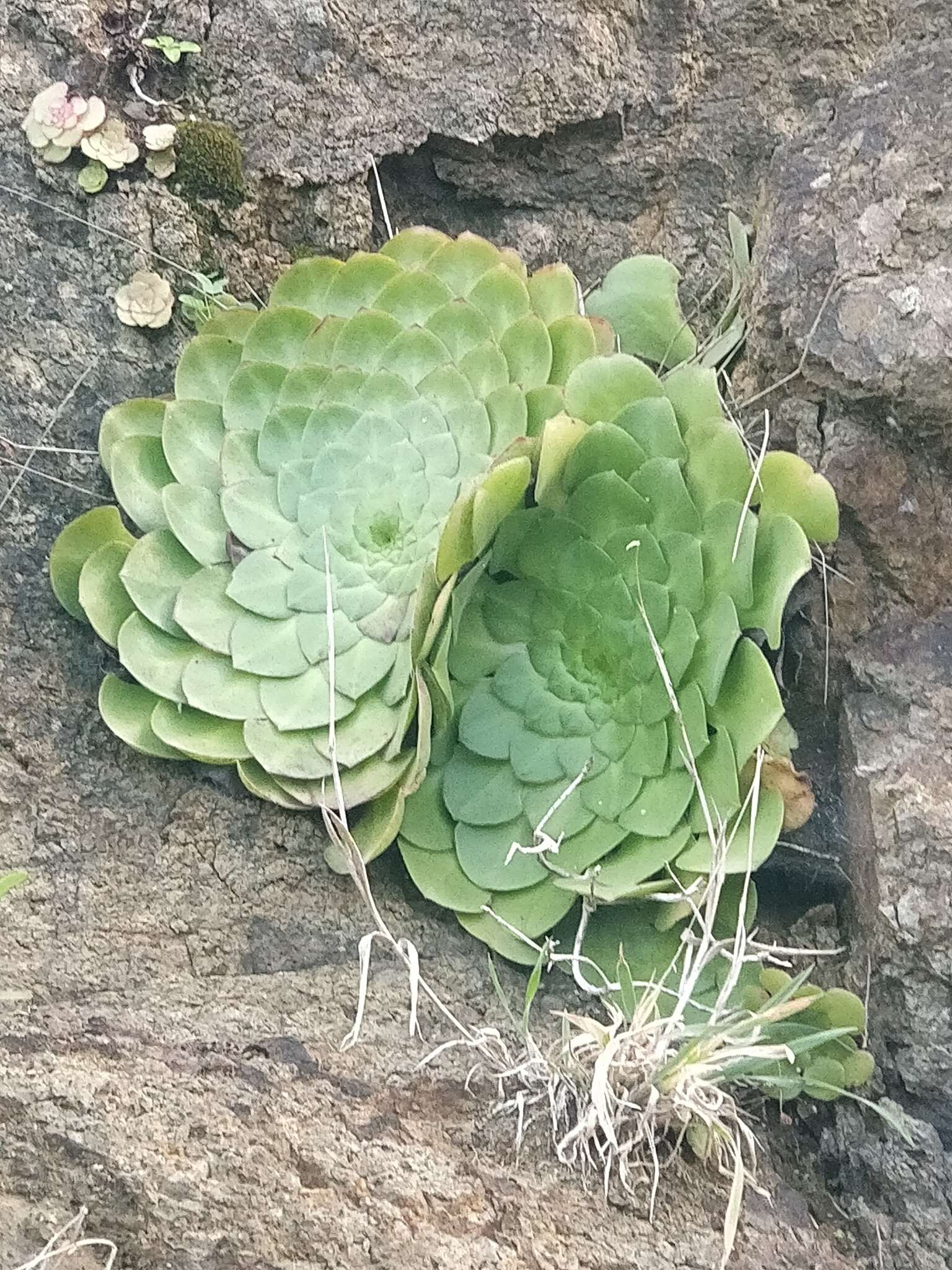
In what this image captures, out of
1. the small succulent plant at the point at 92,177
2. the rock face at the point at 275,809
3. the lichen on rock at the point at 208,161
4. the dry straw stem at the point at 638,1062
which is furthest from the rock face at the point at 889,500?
the small succulent plant at the point at 92,177

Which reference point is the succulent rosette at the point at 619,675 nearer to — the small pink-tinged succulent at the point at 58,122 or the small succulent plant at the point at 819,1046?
the small succulent plant at the point at 819,1046

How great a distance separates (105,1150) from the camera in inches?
30.8

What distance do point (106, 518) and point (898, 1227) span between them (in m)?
0.93

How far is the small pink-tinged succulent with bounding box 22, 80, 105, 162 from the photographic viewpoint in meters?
1.12

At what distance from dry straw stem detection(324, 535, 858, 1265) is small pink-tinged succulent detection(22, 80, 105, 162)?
72cm

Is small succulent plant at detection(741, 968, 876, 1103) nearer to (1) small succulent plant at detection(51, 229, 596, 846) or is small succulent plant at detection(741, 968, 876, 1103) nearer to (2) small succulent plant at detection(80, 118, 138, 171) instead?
(1) small succulent plant at detection(51, 229, 596, 846)

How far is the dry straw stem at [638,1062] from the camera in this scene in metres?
0.83

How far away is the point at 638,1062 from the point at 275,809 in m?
0.42

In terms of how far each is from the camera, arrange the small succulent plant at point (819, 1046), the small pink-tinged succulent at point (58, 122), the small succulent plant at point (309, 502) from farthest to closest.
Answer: the small pink-tinged succulent at point (58, 122) → the small succulent plant at point (309, 502) → the small succulent plant at point (819, 1046)

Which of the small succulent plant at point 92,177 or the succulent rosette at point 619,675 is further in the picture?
the small succulent plant at point 92,177

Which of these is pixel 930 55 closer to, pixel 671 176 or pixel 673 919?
pixel 671 176

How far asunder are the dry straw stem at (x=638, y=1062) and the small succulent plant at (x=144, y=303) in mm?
541

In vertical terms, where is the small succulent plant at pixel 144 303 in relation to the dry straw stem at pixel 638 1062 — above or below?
above

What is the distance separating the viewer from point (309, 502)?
107 centimetres
